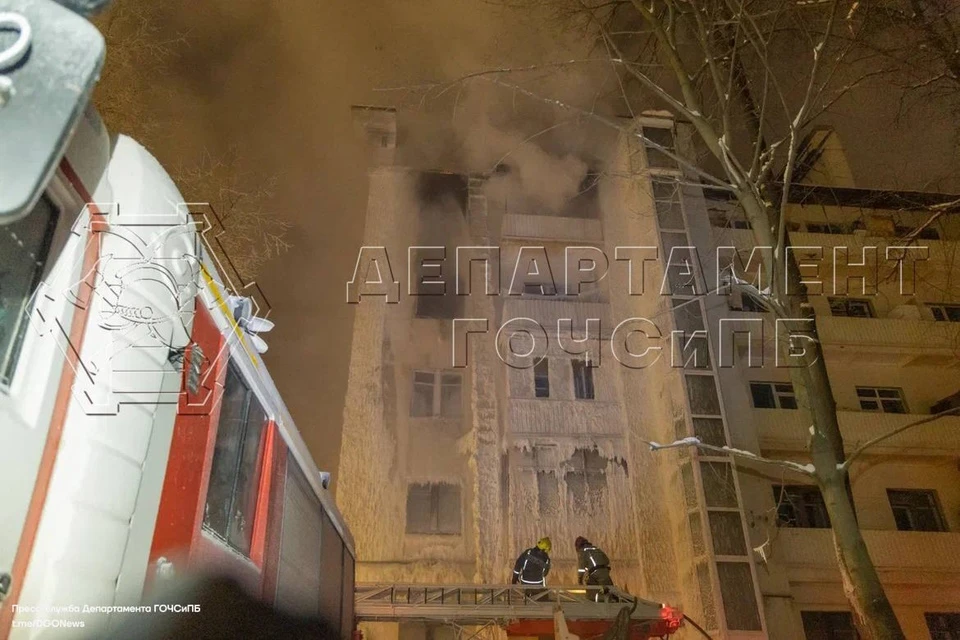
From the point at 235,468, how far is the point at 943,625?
17.2 m

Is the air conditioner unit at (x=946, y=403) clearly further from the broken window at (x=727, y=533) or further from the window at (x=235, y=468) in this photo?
the window at (x=235, y=468)

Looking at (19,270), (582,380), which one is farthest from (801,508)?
(19,270)

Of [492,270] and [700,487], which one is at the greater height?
[492,270]

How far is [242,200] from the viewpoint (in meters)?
9.75

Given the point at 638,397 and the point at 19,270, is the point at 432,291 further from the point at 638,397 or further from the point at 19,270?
the point at 19,270

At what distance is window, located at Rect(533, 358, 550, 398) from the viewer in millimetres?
15164

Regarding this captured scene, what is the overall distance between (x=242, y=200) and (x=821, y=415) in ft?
29.7

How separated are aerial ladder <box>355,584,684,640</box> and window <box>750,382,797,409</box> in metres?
7.44

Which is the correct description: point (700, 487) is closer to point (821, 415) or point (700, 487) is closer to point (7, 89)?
point (821, 415)

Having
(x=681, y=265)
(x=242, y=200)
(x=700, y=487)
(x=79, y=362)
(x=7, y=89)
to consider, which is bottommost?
(x=79, y=362)

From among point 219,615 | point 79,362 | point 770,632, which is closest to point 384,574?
point 770,632

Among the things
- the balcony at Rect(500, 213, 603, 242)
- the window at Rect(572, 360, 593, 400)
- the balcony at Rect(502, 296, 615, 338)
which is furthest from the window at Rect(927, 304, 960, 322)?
the window at Rect(572, 360, 593, 400)

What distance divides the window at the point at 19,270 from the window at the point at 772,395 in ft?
53.2

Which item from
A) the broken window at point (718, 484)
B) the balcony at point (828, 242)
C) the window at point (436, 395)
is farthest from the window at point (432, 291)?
the balcony at point (828, 242)
